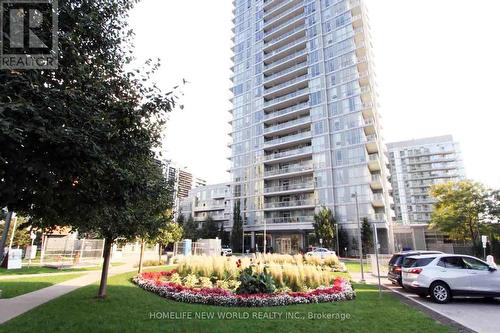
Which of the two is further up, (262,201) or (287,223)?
(262,201)

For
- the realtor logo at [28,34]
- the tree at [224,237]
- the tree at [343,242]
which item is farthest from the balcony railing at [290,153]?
the realtor logo at [28,34]

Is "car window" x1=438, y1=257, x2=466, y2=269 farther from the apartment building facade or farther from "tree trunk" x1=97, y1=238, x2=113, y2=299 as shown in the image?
the apartment building facade

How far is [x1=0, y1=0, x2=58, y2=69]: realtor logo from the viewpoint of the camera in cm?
454

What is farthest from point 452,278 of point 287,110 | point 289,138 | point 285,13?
point 285,13

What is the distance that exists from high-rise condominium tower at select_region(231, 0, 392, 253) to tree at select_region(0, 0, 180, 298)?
49.0m

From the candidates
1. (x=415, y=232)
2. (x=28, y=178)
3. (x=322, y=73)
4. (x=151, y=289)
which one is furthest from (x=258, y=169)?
(x=28, y=178)

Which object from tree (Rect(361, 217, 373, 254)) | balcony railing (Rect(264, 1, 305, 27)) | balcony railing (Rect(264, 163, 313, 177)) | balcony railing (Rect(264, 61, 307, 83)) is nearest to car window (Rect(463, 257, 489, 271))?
tree (Rect(361, 217, 373, 254))

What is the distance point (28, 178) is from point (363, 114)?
187ft

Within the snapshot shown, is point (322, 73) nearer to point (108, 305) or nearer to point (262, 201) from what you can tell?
point (262, 201)

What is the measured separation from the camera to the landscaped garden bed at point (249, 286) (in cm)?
1123

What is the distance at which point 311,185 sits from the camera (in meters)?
57.5

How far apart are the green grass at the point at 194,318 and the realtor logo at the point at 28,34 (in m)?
6.21

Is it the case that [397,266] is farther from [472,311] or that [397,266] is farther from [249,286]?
[249,286]

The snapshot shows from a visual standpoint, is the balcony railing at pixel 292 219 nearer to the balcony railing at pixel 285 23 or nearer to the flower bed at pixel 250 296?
the balcony railing at pixel 285 23
